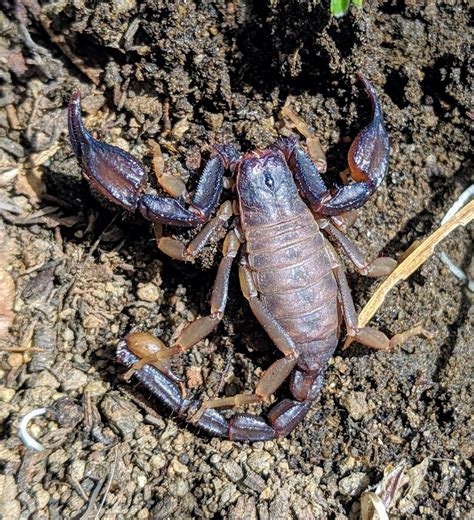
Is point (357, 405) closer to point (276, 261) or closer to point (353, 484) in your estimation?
point (353, 484)

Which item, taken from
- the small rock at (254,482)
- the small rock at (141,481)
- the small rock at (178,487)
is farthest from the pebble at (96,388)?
the small rock at (254,482)

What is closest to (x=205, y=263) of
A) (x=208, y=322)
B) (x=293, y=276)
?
(x=208, y=322)

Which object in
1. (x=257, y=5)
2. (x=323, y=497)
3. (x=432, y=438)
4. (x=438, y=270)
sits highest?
(x=257, y=5)

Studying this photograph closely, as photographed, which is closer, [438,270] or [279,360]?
[279,360]

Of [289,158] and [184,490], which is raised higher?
[289,158]

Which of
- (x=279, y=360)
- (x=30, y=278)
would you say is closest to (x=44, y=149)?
(x=30, y=278)

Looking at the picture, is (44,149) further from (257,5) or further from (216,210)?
(257,5)
